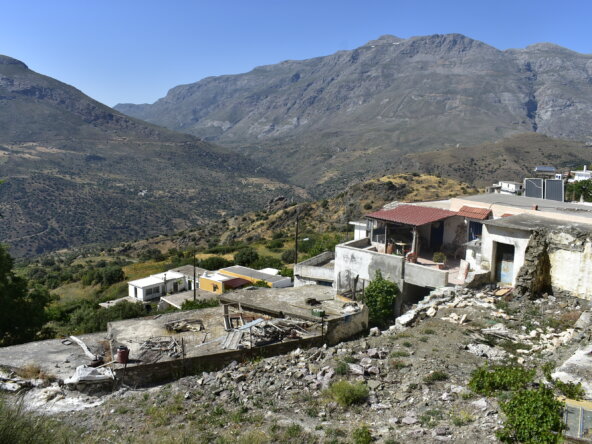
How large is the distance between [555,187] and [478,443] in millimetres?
24759

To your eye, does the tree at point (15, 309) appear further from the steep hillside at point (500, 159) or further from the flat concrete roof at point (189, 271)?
the steep hillside at point (500, 159)

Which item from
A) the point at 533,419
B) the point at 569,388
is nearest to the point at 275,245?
the point at 569,388

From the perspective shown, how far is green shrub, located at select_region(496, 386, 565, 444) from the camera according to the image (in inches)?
246

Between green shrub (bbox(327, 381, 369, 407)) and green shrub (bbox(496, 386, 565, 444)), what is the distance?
111 inches

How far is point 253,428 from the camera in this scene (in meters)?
8.20

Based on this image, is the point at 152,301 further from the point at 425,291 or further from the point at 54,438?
the point at 54,438

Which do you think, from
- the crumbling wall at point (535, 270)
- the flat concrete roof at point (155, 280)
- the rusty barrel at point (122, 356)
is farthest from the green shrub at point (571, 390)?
the flat concrete roof at point (155, 280)

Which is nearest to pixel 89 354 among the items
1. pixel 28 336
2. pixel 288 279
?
pixel 28 336

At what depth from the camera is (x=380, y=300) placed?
57.2ft

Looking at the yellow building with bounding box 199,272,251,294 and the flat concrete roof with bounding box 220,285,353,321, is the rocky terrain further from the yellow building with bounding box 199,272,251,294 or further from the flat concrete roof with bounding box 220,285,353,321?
the yellow building with bounding box 199,272,251,294

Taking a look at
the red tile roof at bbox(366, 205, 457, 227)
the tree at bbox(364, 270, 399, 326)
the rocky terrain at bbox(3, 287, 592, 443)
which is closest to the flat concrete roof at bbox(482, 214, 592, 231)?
the rocky terrain at bbox(3, 287, 592, 443)

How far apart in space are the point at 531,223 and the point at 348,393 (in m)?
10.3

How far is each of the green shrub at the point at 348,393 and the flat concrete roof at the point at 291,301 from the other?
21.7 feet

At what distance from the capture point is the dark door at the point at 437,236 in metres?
20.3
